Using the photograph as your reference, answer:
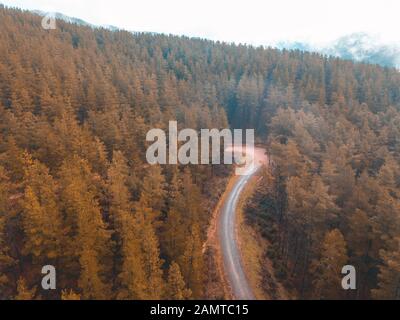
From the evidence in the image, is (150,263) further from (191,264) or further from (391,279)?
(391,279)

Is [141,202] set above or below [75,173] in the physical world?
below

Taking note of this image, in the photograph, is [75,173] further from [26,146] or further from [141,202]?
[26,146]

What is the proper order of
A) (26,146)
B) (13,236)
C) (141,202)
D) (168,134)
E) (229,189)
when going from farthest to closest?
(229,189)
(168,134)
(26,146)
(141,202)
(13,236)

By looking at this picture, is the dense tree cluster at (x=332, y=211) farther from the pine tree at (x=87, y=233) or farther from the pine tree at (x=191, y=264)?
the pine tree at (x=87, y=233)

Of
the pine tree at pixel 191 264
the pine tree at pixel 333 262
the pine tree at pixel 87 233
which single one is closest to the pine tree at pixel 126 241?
the pine tree at pixel 87 233
